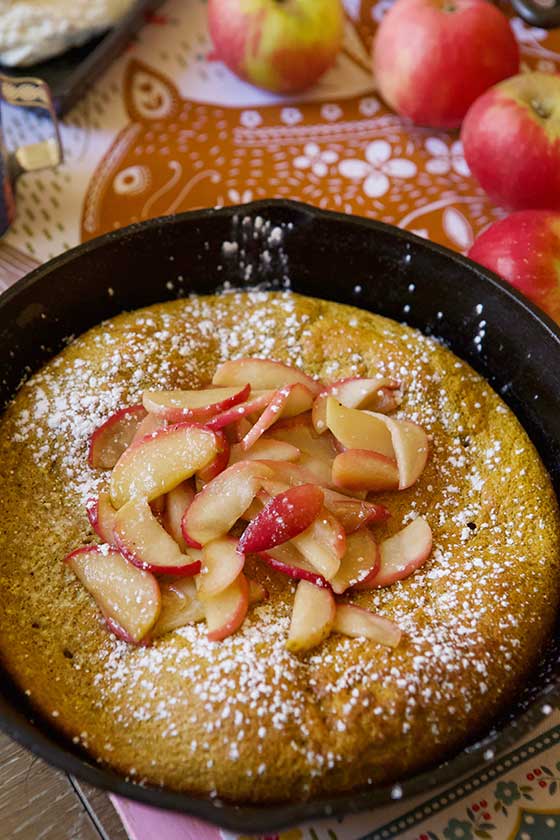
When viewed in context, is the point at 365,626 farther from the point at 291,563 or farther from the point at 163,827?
the point at 163,827

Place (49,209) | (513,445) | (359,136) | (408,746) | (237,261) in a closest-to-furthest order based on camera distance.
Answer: (408,746)
(513,445)
(237,261)
(49,209)
(359,136)

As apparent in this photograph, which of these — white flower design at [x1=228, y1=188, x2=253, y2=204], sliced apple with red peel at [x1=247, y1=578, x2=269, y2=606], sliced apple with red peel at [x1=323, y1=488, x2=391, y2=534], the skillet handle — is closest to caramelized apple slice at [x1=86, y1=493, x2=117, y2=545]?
sliced apple with red peel at [x1=247, y1=578, x2=269, y2=606]

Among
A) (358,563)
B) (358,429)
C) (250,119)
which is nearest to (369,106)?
(250,119)

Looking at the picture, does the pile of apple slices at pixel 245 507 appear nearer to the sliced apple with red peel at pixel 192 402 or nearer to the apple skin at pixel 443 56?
the sliced apple with red peel at pixel 192 402

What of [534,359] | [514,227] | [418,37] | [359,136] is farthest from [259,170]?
[534,359]

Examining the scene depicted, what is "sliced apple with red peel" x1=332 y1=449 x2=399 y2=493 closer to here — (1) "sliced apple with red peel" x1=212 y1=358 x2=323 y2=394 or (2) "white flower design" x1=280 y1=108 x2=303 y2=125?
(1) "sliced apple with red peel" x1=212 y1=358 x2=323 y2=394

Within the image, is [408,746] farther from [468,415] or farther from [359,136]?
[359,136]
